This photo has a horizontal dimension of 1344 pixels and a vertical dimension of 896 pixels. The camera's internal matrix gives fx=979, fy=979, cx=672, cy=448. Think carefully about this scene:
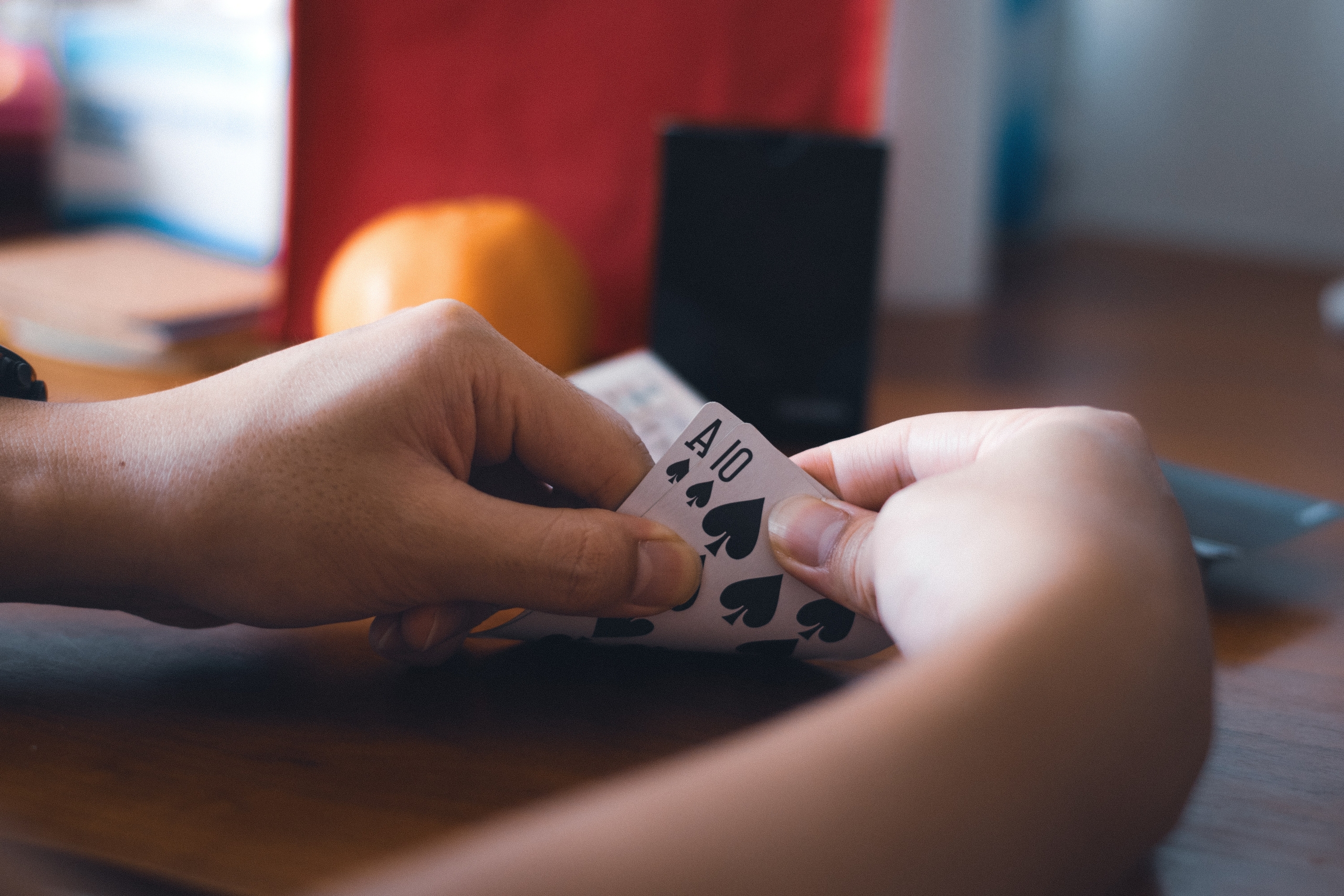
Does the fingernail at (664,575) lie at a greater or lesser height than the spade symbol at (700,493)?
lesser

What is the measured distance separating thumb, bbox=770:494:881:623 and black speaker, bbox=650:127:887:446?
1.23 feet

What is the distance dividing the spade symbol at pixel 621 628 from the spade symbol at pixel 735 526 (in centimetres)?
4

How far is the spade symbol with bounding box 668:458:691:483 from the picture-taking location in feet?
1.35

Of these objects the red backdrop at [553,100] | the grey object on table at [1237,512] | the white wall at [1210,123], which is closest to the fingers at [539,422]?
the grey object on table at [1237,512]

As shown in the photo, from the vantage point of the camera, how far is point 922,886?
0.24 meters

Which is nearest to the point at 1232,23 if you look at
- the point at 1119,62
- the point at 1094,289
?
the point at 1119,62

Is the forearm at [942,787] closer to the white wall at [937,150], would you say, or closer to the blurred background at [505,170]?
the blurred background at [505,170]

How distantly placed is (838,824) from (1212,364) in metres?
0.97

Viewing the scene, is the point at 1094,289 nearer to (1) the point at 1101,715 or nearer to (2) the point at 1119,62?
(2) the point at 1119,62

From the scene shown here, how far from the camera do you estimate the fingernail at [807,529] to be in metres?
0.40

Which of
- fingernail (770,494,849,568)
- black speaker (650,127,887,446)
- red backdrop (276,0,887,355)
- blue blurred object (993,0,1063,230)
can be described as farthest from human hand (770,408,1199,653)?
blue blurred object (993,0,1063,230)

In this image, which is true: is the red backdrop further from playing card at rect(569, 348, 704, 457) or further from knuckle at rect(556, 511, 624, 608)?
knuckle at rect(556, 511, 624, 608)

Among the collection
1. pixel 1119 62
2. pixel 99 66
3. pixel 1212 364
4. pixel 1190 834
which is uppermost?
pixel 1119 62

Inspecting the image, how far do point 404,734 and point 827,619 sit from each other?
0.18 meters
